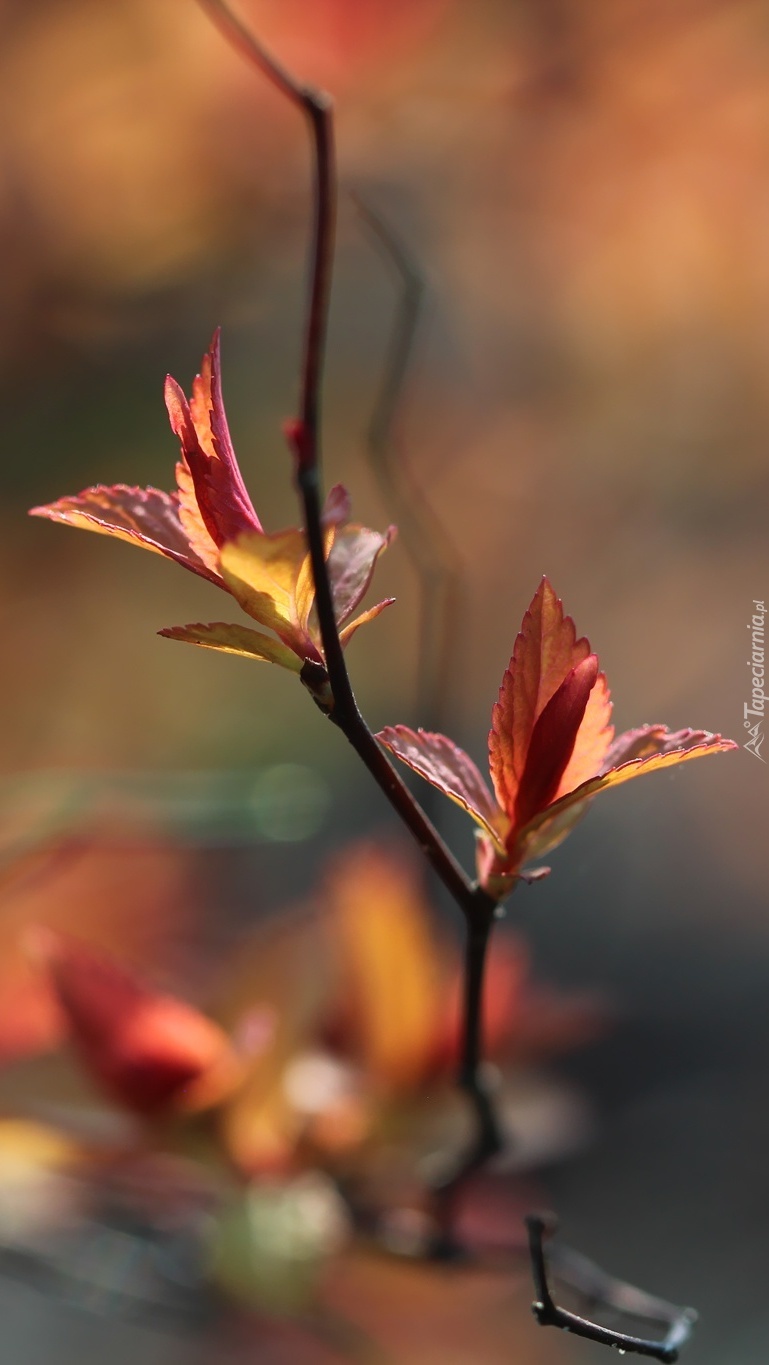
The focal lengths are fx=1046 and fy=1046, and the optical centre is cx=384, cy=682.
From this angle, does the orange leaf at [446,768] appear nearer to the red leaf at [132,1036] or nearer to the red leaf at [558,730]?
the red leaf at [558,730]

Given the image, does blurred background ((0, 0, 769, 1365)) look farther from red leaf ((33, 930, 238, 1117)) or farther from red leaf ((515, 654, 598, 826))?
red leaf ((515, 654, 598, 826))

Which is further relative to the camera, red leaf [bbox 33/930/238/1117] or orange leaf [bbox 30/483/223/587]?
red leaf [bbox 33/930/238/1117]

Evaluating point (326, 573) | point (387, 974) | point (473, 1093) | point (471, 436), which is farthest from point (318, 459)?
point (471, 436)

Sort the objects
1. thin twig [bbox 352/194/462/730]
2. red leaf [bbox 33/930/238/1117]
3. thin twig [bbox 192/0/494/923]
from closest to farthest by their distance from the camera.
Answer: thin twig [bbox 192/0/494/923] → red leaf [bbox 33/930/238/1117] → thin twig [bbox 352/194/462/730]

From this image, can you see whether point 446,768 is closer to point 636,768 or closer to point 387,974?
point 636,768

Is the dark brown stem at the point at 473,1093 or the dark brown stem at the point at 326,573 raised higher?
the dark brown stem at the point at 326,573

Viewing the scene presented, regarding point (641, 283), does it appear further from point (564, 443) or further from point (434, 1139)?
point (434, 1139)

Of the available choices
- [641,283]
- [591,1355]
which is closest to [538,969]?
[591,1355]

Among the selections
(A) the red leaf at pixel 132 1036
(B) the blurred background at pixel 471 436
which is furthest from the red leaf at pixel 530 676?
(B) the blurred background at pixel 471 436

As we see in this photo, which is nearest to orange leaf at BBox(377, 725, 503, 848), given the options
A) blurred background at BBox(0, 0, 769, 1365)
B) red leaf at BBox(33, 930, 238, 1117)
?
red leaf at BBox(33, 930, 238, 1117)
